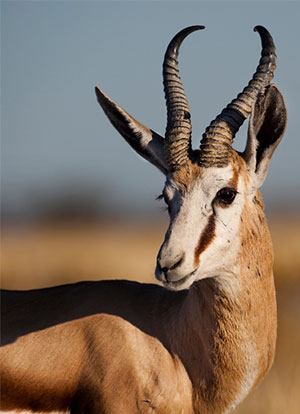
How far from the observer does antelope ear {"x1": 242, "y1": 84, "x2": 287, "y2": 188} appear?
6379 mm

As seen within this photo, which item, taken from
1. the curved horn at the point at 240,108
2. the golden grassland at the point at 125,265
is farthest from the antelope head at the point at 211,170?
the golden grassland at the point at 125,265

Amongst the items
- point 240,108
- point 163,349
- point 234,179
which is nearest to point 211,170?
point 234,179

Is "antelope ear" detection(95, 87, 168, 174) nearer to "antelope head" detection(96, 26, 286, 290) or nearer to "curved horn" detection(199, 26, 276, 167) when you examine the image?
"antelope head" detection(96, 26, 286, 290)

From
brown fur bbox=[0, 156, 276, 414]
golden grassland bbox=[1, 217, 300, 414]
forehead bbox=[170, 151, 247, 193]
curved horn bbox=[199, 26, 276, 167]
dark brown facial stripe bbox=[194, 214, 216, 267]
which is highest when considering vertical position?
curved horn bbox=[199, 26, 276, 167]

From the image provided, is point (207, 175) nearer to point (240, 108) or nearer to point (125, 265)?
point (240, 108)

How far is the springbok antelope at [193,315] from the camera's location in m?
6.12

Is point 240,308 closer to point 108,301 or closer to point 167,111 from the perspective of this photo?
point 108,301

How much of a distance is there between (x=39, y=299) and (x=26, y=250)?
16.3 m

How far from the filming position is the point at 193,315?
21.2 feet

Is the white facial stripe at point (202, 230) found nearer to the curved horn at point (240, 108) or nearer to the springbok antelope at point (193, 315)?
the springbok antelope at point (193, 315)

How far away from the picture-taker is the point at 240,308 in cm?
625

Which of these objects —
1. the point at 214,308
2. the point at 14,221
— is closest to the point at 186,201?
the point at 214,308

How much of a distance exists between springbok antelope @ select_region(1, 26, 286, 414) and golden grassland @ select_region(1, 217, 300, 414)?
133 inches

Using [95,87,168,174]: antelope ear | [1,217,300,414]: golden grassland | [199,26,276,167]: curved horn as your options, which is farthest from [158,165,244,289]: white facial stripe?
[1,217,300,414]: golden grassland
